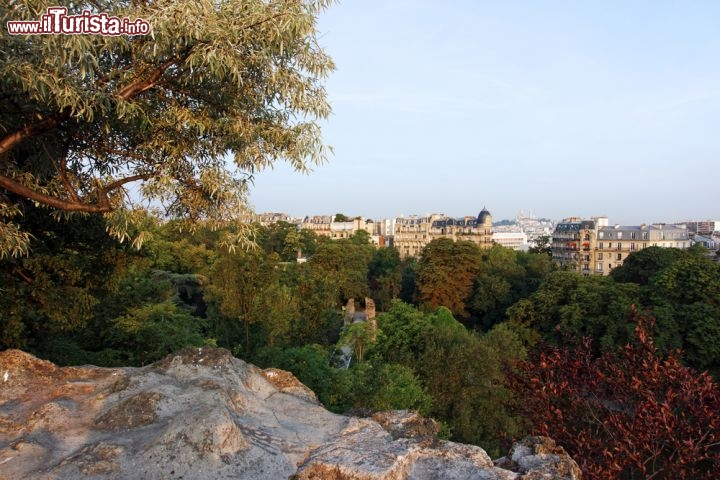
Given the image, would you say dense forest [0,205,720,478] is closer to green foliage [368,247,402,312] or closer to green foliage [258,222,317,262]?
green foliage [368,247,402,312]

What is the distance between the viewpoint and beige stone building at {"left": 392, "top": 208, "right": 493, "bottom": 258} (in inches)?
3056

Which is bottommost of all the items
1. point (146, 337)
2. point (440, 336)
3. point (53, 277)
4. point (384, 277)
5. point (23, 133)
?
point (384, 277)

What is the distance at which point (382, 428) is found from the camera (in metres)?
4.70

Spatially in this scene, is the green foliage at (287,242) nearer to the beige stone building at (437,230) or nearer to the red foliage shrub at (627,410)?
the beige stone building at (437,230)

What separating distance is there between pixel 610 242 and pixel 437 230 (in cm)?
2648

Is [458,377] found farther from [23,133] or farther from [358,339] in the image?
[23,133]

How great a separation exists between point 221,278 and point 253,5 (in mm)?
12697

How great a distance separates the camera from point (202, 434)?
3.93m

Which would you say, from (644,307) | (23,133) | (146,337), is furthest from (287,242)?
(23,133)

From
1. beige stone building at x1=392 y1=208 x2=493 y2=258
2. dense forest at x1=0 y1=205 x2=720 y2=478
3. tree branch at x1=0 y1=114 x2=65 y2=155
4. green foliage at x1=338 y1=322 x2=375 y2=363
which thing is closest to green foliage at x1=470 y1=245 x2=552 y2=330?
dense forest at x1=0 y1=205 x2=720 y2=478

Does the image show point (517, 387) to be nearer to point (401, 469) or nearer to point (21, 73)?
point (401, 469)

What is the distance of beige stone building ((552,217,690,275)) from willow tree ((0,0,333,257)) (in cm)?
5908

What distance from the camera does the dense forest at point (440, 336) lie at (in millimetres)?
4734

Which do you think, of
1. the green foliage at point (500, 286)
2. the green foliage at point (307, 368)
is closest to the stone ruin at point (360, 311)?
the green foliage at point (500, 286)
